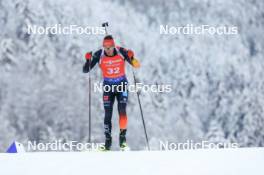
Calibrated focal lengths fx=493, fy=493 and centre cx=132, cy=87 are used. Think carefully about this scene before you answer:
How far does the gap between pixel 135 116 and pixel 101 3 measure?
559 mm

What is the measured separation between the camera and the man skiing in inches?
92.5

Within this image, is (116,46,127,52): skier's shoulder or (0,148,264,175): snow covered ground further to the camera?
(116,46,127,52): skier's shoulder

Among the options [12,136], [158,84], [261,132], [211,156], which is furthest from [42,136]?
[261,132]

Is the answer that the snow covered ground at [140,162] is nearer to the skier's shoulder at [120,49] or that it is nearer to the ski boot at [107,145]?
the ski boot at [107,145]

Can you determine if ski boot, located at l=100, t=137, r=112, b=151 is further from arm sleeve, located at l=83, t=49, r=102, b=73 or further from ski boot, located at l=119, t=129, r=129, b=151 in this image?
arm sleeve, located at l=83, t=49, r=102, b=73

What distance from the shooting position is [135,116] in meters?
2.36

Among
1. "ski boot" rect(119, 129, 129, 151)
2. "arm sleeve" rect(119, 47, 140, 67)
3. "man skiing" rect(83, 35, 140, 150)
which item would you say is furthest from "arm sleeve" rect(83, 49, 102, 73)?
"ski boot" rect(119, 129, 129, 151)

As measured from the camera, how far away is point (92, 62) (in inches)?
92.7

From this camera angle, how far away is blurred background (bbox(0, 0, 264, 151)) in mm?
2322

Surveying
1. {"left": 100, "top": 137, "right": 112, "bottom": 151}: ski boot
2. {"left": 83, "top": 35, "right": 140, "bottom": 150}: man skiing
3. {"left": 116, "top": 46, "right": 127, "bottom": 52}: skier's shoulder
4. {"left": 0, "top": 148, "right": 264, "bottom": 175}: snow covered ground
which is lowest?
{"left": 0, "top": 148, "right": 264, "bottom": 175}: snow covered ground

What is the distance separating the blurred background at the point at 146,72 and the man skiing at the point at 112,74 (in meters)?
0.03

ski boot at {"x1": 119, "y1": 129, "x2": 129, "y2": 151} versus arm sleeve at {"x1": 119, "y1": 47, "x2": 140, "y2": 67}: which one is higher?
arm sleeve at {"x1": 119, "y1": 47, "x2": 140, "y2": 67}

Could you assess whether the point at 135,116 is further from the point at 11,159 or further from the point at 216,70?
the point at 11,159

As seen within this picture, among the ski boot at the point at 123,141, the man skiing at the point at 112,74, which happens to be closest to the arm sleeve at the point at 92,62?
the man skiing at the point at 112,74
